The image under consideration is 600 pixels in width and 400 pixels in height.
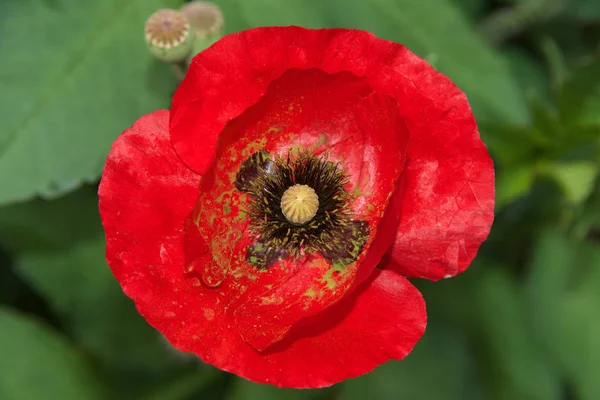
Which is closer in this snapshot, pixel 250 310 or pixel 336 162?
pixel 250 310

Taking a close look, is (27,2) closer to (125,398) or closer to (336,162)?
(336,162)

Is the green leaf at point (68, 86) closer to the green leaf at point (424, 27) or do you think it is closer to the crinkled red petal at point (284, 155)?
the green leaf at point (424, 27)

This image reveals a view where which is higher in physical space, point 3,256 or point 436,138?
point 436,138

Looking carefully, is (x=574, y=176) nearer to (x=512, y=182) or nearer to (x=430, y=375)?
(x=512, y=182)

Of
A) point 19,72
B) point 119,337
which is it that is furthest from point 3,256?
point 19,72

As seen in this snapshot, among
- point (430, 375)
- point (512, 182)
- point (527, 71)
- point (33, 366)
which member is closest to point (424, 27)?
point (512, 182)

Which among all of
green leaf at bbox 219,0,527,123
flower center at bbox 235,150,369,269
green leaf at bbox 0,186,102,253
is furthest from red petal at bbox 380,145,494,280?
green leaf at bbox 0,186,102,253

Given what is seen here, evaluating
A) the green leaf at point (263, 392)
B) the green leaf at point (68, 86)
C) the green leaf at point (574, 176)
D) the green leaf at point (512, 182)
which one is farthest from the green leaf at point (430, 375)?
the green leaf at point (68, 86)
